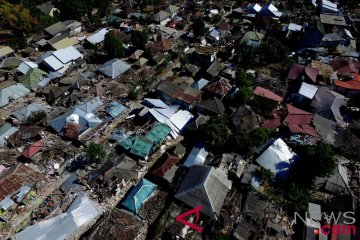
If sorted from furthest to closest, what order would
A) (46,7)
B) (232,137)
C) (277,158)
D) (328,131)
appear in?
1. (46,7)
2. (328,131)
3. (232,137)
4. (277,158)

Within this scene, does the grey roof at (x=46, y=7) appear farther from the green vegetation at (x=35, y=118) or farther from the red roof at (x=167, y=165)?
the red roof at (x=167, y=165)

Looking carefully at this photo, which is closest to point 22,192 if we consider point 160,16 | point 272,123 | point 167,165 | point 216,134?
point 167,165

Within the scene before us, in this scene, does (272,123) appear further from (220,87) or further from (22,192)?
(22,192)

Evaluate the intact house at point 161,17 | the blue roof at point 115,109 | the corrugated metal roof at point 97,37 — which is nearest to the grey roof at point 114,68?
the blue roof at point 115,109

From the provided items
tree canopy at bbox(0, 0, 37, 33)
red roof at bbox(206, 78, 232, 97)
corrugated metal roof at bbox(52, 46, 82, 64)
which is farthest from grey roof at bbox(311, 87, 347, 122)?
tree canopy at bbox(0, 0, 37, 33)

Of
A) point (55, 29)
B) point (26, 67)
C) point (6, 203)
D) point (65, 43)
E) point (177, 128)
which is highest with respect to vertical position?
point (6, 203)

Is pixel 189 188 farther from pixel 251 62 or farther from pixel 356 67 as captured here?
pixel 356 67
